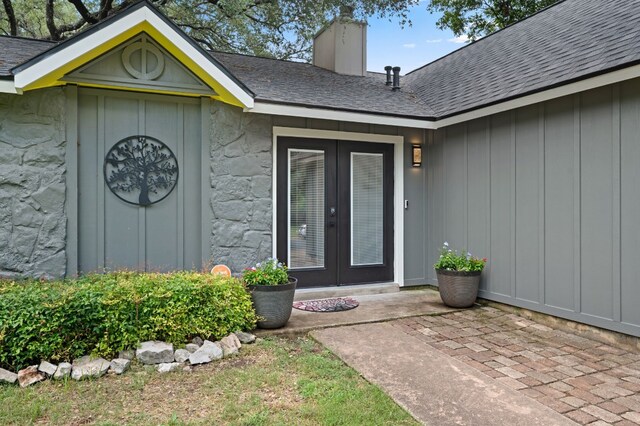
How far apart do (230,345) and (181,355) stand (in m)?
0.43

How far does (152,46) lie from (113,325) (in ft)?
9.94

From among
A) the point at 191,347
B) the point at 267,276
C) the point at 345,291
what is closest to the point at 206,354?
the point at 191,347

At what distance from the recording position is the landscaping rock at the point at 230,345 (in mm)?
3684

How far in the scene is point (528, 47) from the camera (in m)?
5.85

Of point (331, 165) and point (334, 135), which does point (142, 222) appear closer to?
point (331, 165)

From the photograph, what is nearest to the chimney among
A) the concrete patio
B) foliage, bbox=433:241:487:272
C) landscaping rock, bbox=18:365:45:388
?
foliage, bbox=433:241:487:272

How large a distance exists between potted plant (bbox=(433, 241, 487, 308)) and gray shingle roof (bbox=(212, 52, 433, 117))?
2.13 metres

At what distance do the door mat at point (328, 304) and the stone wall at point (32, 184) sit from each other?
8.85 ft

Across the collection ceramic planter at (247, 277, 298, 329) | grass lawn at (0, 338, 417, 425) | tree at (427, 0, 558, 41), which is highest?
tree at (427, 0, 558, 41)

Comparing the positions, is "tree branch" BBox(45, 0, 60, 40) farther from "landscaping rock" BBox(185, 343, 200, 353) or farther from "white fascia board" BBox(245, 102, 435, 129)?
"landscaping rock" BBox(185, 343, 200, 353)

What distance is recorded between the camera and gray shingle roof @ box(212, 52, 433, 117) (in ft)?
18.2

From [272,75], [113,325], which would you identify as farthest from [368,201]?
[113,325]

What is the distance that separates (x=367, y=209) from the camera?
6074 millimetres

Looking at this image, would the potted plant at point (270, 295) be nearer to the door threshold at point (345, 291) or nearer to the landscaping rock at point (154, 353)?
the landscaping rock at point (154, 353)
